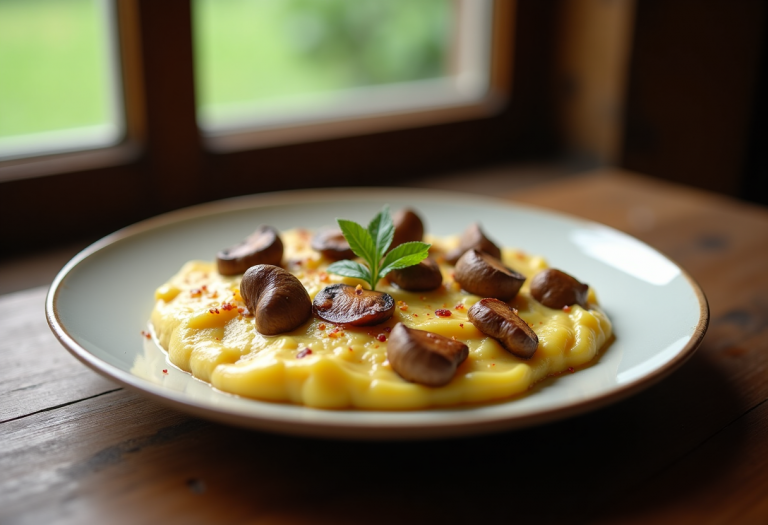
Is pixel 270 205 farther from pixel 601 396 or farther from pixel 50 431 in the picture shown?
pixel 601 396

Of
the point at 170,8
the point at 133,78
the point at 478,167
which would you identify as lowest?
the point at 478,167

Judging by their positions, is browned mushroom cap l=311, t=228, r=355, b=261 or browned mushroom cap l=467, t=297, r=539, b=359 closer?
browned mushroom cap l=467, t=297, r=539, b=359

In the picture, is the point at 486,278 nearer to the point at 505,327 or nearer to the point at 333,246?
the point at 505,327

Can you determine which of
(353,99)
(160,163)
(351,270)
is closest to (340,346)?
(351,270)

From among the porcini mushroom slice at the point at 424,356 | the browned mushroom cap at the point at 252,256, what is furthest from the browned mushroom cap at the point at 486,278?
the browned mushroom cap at the point at 252,256

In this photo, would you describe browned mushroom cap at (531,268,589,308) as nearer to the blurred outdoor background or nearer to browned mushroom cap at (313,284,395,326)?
browned mushroom cap at (313,284,395,326)

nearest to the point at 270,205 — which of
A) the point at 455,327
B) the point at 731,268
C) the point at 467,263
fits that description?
the point at 467,263

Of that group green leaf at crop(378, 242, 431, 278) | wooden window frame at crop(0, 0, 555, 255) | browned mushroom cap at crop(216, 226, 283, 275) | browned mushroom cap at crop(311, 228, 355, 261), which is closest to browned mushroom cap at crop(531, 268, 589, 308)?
green leaf at crop(378, 242, 431, 278)
